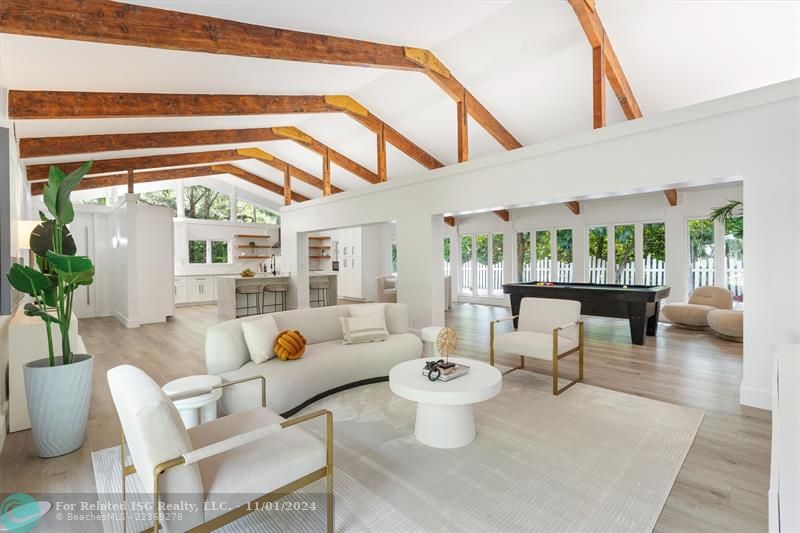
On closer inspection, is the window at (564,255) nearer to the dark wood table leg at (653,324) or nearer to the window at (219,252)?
the dark wood table leg at (653,324)

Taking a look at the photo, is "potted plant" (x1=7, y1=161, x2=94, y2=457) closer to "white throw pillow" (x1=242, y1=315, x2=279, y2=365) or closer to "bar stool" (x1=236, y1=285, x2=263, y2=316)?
"white throw pillow" (x1=242, y1=315, x2=279, y2=365)

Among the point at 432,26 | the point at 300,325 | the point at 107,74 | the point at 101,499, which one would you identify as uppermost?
the point at 432,26

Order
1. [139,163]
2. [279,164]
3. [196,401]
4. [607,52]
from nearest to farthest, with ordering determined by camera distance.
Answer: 1. [196,401]
2. [607,52]
3. [139,163]
4. [279,164]

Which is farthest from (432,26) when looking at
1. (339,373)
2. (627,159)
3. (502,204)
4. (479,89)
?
(339,373)

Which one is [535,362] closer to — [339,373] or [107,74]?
[339,373]

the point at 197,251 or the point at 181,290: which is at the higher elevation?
the point at 197,251

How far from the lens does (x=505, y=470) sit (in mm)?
2395

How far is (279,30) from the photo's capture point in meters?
4.12

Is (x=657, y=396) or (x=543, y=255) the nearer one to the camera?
(x=657, y=396)

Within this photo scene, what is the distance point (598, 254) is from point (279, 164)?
27.3 feet

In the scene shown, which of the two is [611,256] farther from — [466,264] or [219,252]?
[219,252]

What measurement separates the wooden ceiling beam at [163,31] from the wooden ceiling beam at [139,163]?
5130 millimetres

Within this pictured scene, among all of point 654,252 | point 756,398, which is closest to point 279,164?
point 654,252

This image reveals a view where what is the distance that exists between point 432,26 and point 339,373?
161 inches
